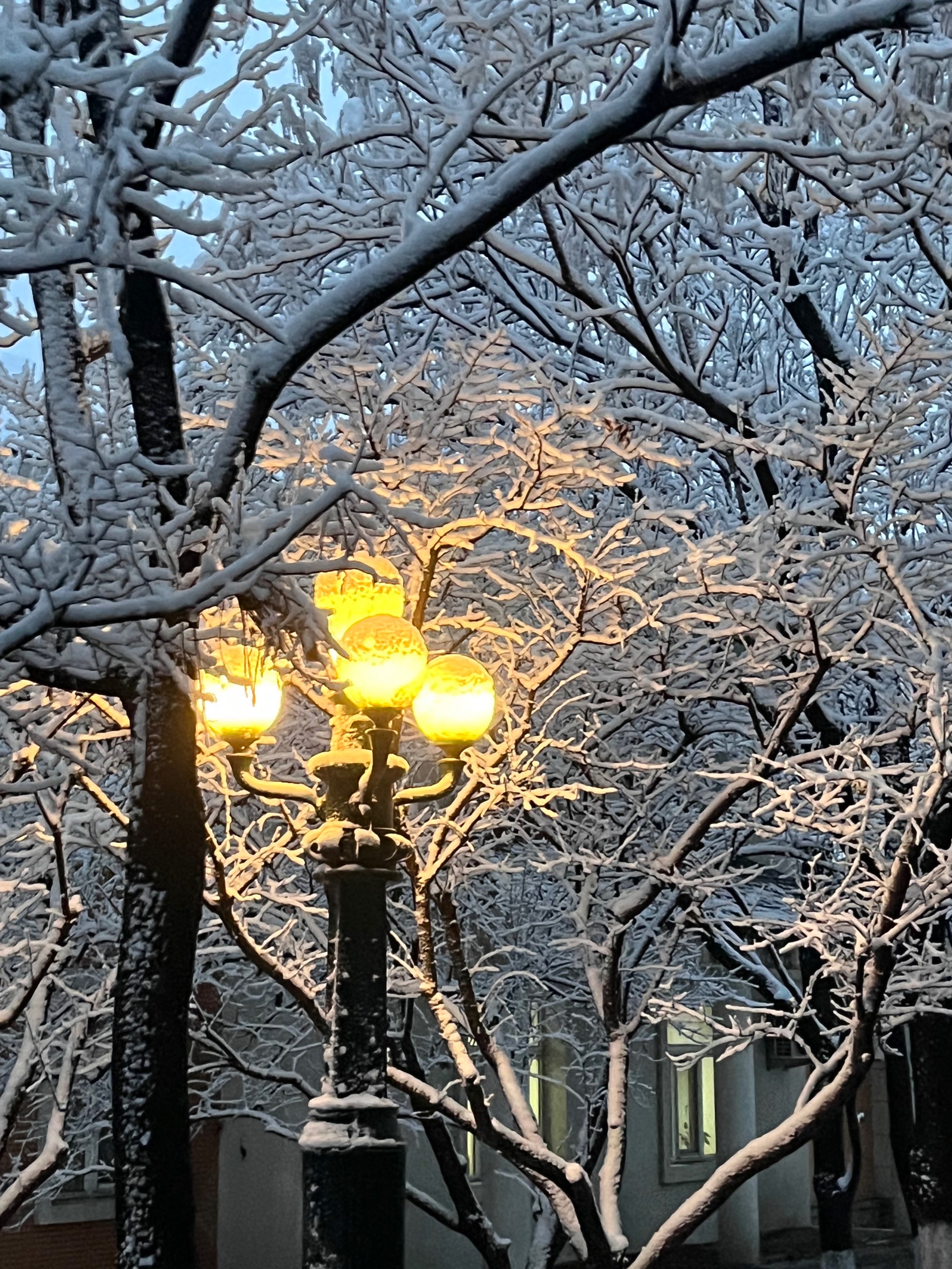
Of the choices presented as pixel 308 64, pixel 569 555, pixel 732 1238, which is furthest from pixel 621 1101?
pixel 732 1238

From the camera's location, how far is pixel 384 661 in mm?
5391

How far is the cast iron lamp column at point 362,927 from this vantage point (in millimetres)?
5082

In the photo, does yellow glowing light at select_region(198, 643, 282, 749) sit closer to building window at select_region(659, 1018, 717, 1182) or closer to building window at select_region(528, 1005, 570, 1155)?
building window at select_region(528, 1005, 570, 1155)

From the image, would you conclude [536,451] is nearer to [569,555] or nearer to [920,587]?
[569,555]

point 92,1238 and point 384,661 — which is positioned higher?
point 384,661

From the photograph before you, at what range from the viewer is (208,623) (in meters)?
6.20

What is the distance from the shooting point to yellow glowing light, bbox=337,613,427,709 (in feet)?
17.7

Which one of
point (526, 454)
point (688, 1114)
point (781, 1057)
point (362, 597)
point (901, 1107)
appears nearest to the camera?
point (362, 597)

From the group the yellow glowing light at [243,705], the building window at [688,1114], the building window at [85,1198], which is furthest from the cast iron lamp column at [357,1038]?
the building window at [688,1114]

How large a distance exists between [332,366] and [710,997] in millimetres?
9903

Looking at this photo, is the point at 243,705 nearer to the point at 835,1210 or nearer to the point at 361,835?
the point at 361,835

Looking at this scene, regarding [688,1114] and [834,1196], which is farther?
[688,1114]

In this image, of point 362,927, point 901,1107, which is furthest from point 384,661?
point 901,1107

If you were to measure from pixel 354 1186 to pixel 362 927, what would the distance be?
2.97ft
